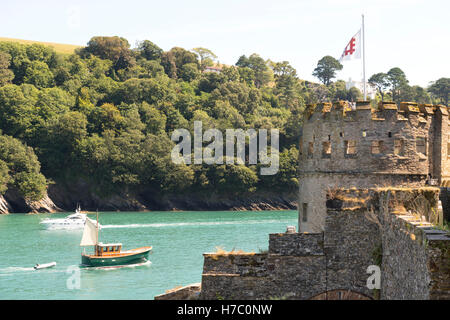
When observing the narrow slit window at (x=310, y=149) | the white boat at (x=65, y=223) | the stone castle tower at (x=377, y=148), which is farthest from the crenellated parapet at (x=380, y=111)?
the white boat at (x=65, y=223)

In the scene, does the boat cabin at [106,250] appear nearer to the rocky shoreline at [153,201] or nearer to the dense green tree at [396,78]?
the rocky shoreline at [153,201]

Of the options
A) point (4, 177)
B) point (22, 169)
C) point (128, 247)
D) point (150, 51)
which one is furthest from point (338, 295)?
point (150, 51)

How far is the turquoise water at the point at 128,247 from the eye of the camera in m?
49.4

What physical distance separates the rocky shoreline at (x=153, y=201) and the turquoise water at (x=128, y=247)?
22.5 feet

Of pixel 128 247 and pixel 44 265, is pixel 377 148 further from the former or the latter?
pixel 128 247

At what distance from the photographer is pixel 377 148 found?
72.8ft

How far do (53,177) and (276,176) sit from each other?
131 ft

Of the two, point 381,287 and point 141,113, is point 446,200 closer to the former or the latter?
→ point 381,287

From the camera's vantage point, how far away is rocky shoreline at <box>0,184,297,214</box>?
125 meters

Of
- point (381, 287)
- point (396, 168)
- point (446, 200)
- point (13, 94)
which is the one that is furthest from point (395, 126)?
point (13, 94)

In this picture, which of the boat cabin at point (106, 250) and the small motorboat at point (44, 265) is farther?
the boat cabin at point (106, 250)

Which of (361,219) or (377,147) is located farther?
(377,147)

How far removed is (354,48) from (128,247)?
1835 inches

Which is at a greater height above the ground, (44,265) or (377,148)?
(377,148)
